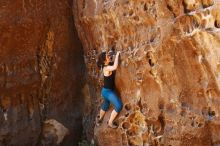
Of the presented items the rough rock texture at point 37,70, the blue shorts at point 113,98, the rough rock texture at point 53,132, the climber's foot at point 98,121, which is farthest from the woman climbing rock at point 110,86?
the rough rock texture at point 53,132

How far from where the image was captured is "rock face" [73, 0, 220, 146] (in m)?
4.57

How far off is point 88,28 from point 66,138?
2.10m

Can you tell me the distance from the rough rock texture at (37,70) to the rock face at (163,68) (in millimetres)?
925

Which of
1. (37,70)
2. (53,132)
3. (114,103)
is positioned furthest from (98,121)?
(37,70)

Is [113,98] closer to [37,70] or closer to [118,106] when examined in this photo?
[118,106]

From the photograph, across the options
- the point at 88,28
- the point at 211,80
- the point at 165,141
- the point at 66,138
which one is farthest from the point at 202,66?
the point at 66,138

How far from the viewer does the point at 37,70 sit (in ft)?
22.3

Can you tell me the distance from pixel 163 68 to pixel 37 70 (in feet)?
8.66

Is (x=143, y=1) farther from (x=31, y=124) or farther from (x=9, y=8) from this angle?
(x=31, y=124)

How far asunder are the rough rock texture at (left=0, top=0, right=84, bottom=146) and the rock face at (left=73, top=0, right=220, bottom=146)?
3.03ft

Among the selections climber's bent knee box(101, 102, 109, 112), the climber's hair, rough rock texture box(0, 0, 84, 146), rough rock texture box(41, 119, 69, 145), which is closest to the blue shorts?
climber's bent knee box(101, 102, 109, 112)

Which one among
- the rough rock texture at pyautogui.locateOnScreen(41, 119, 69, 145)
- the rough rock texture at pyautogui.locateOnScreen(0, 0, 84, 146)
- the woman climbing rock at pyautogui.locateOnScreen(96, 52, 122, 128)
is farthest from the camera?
the rough rock texture at pyautogui.locateOnScreen(41, 119, 69, 145)

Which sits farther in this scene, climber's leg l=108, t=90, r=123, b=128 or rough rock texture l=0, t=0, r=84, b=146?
rough rock texture l=0, t=0, r=84, b=146

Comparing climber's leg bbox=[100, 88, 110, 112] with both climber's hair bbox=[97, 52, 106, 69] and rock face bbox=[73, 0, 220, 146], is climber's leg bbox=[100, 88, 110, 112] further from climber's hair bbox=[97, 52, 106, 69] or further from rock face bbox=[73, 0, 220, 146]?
climber's hair bbox=[97, 52, 106, 69]
